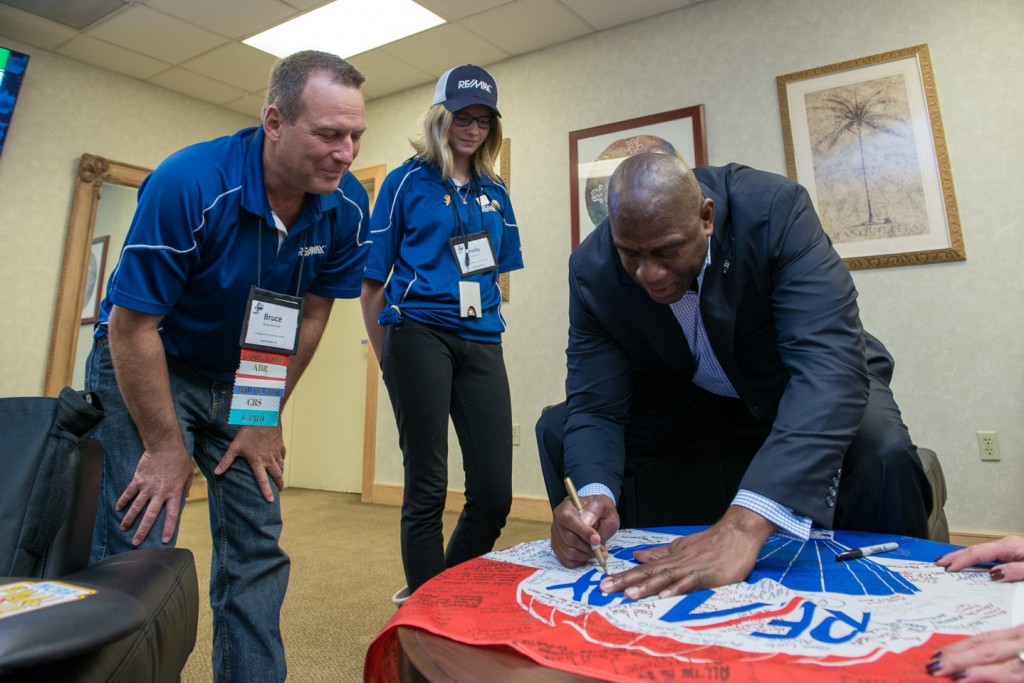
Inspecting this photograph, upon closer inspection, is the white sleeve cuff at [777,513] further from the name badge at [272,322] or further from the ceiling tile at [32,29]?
the ceiling tile at [32,29]

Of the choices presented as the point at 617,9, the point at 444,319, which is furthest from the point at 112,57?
the point at 444,319

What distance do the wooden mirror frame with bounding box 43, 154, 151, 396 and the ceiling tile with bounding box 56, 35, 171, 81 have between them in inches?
Result: 21.6

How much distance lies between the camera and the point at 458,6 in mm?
3094

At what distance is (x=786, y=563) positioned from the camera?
0.83 metres

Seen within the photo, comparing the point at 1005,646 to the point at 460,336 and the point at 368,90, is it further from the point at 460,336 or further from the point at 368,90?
the point at 368,90

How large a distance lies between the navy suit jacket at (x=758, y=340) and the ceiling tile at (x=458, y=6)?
215 centimetres

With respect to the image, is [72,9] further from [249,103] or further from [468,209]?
[468,209]

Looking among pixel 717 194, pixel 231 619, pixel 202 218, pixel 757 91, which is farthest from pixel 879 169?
pixel 231 619

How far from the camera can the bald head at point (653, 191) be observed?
102cm

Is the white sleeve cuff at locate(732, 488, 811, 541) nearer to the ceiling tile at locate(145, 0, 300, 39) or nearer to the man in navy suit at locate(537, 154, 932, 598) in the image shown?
the man in navy suit at locate(537, 154, 932, 598)

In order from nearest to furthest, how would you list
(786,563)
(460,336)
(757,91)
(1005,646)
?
(1005,646) < (786,563) < (460,336) < (757,91)

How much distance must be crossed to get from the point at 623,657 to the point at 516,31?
3.32 meters

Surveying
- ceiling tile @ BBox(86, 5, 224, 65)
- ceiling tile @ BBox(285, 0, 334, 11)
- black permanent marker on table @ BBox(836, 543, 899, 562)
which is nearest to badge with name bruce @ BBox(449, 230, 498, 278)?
black permanent marker on table @ BBox(836, 543, 899, 562)

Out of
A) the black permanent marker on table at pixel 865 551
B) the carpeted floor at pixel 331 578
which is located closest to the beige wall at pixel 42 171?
the carpeted floor at pixel 331 578
